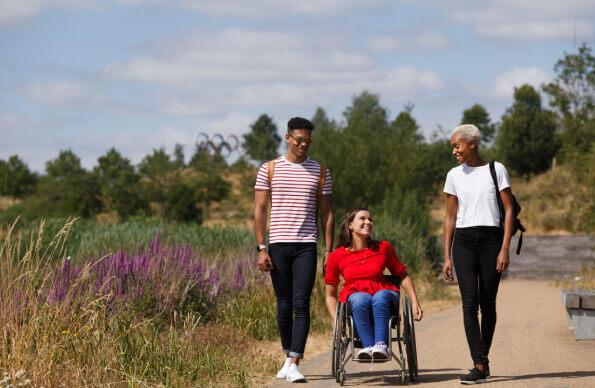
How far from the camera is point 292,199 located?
8.84 metres

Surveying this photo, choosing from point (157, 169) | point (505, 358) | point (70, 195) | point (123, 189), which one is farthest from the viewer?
point (157, 169)

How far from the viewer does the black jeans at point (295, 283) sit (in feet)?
28.7

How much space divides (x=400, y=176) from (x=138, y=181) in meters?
38.9

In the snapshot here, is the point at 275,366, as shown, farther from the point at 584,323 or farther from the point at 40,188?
the point at 40,188

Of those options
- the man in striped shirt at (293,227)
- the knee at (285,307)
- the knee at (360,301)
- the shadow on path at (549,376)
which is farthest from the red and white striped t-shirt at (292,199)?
the shadow on path at (549,376)

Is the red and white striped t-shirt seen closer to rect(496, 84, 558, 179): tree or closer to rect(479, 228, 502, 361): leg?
rect(479, 228, 502, 361): leg

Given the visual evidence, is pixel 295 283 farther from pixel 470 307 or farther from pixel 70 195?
pixel 70 195

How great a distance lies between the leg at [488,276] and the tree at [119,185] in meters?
52.8

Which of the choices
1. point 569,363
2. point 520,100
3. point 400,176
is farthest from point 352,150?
point 520,100

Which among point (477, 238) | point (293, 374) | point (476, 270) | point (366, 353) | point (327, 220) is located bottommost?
point (293, 374)

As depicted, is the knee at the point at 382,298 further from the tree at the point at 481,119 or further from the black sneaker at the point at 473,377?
the tree at the point at 481,119

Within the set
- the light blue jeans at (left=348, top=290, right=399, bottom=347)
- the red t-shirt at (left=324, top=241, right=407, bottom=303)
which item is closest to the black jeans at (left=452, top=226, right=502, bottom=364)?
the red t-shirt at (left=324, top=241, right=407, bottom=303)

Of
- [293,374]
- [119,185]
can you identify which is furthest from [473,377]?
[119,185]

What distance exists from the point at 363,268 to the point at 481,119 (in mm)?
66468
